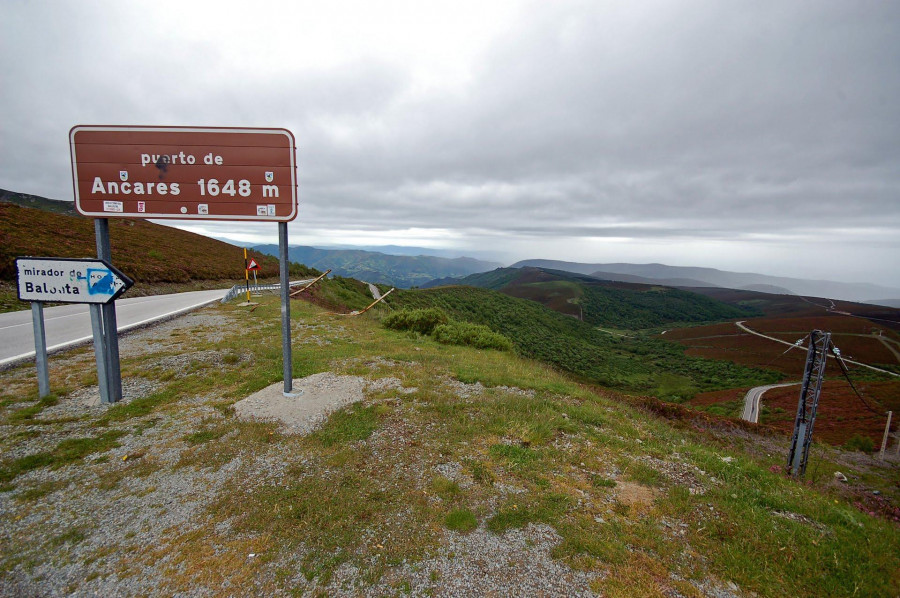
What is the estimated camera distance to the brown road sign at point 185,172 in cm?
699

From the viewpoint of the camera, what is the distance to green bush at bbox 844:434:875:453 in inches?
1092

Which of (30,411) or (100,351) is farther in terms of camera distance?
(100,351)

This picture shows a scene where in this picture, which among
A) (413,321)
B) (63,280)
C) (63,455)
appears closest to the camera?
(63,455)

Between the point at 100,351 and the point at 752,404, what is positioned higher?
the point at 100,351

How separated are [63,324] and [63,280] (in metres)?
9.67

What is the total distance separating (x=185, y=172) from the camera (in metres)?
7.12

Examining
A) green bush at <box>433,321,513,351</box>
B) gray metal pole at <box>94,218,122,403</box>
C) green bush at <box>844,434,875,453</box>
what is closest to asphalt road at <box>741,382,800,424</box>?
green bush at <box>844,434,875,453</box>

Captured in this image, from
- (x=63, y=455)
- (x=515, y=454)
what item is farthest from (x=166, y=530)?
(x=515, y=454)

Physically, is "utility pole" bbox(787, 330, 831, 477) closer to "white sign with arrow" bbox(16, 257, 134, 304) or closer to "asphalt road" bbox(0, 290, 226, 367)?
"white sign with arrow" bbox(16, 257, 134, 304)

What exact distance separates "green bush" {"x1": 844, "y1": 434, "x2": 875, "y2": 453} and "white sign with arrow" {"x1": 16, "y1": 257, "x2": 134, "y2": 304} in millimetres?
45219

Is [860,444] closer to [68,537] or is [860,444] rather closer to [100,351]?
[68,537]

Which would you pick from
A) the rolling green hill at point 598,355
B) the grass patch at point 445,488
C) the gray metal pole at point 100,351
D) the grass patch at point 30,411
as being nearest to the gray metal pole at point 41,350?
the grass patch at point 30,411

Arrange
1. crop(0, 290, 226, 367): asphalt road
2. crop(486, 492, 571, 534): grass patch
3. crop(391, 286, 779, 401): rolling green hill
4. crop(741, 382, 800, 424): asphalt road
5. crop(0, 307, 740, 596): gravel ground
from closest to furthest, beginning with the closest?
crop(0, 307, 740, 596): gravel ground < crop(486, 492, 571, 534): grass patch < crop(0, 290, 226, 367): asphalt road < crop(741, 382, 800, 424): asphalt road < crop(391, 286, 779, 401): rolling green hill

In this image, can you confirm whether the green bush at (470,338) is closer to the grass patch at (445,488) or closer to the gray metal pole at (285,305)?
the gray metal pole at (285,305)
